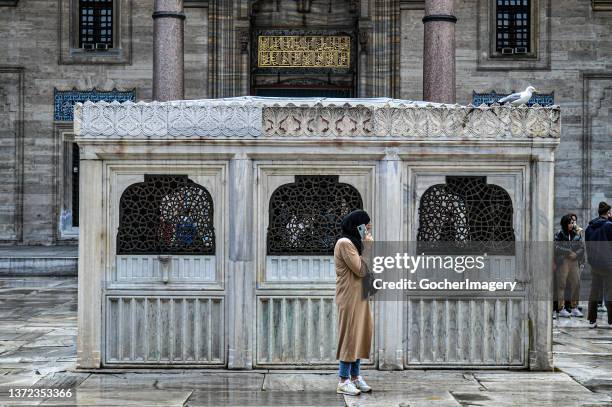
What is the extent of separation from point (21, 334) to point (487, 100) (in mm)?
15096

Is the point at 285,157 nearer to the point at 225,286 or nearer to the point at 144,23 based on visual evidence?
the point at 225,286

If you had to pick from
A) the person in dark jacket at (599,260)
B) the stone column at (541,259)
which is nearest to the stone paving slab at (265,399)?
the stone column at (541,259)

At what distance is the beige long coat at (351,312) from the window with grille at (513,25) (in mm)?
17309

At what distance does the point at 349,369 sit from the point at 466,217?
Answer: 1872 millimetres

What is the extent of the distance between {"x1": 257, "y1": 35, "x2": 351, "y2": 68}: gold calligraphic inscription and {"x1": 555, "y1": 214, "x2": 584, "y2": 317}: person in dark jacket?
11541mm

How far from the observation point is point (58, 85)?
2414cm

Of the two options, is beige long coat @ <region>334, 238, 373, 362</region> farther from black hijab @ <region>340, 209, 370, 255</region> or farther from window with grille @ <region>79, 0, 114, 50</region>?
window with grille @ <region>79, 0, 114, 50</region>

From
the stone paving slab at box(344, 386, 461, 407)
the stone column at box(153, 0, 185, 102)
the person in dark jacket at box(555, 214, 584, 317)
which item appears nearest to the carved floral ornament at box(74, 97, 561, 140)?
the stone paving slab at box(344, 386, 461, 407)

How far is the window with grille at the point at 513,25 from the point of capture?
24391mm

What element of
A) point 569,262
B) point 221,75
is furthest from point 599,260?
point 221,75

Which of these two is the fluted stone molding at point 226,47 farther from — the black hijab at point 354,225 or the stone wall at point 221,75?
the black hijab at point 354,225

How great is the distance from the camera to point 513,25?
2442 cm

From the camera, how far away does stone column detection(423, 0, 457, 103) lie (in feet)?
65.1

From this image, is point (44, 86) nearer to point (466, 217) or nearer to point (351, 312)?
point (466, 217)
